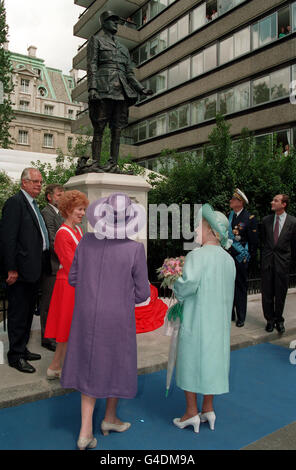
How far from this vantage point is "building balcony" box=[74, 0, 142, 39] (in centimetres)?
3156

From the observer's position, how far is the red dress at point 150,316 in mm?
5543

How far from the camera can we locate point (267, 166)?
30.1 ft

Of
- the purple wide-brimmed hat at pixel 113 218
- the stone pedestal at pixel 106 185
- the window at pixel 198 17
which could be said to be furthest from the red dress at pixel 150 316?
the window at pixel 198 17

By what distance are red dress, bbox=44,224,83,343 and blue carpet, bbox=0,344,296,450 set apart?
2.03ft

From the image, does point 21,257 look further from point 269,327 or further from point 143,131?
point 143,131

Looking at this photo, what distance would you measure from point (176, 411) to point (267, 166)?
7.15 metres

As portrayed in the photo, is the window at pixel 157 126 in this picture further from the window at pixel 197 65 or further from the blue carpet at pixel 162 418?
the blue carpet at pixel 162 418

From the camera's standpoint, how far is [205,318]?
2.87 meters

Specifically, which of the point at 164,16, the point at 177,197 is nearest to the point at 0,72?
the point at 164,16

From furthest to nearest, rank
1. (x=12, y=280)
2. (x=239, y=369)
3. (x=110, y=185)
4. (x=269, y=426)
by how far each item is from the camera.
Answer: (x=110, y=185)
(x=239, y=369)
(x=12, y=280)
(x=269, y=426)

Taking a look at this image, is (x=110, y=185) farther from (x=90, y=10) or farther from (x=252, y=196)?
(x=90, y=10)

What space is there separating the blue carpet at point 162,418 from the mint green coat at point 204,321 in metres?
0.37

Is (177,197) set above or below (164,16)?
below

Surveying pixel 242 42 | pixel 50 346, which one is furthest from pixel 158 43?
pixel 50 346
